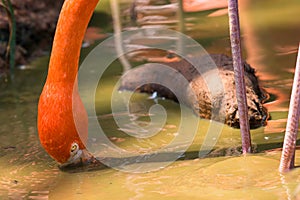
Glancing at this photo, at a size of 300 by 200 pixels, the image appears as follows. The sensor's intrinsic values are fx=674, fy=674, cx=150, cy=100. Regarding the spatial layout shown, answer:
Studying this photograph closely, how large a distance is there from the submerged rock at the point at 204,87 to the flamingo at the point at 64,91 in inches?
28.6

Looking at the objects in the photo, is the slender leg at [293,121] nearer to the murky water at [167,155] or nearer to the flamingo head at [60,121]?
the murky water at [167,155]

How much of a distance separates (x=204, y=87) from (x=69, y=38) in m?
0.90

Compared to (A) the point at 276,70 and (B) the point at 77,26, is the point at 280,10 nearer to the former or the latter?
(A) the point at 276,70

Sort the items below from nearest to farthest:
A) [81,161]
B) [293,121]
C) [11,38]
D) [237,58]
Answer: [293,121] → [237,58] → [81,161] → [11,38]

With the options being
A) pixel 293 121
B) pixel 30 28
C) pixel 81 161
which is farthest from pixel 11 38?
pixel 293 121

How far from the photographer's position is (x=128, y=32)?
15.7ft

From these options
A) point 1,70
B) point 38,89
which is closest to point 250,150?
point 38,89

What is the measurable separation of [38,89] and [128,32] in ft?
3.45

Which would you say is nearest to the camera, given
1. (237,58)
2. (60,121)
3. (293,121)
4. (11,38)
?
(293,121)

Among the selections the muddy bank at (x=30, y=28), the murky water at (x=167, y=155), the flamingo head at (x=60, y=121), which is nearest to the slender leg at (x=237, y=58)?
the murky water at (x=167, y=155)

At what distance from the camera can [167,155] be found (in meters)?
2.77

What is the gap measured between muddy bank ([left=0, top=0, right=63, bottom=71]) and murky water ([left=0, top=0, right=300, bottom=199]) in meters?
0.28

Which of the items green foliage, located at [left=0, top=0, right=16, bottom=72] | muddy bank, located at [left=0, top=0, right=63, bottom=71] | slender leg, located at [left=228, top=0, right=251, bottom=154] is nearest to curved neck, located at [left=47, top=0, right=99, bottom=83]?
slender leg, located at [left=228, top=0, right=251, bottom=154]

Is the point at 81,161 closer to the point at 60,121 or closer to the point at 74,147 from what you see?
the point at 74,147
